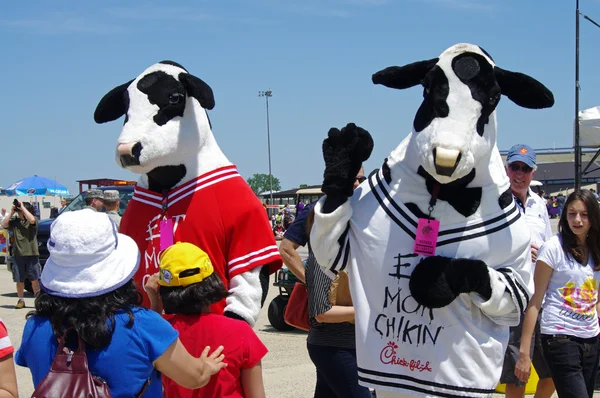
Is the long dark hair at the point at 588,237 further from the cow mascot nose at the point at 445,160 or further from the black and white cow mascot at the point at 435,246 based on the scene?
the cow mascot nose at the point at 445,160

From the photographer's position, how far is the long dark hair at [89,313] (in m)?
2.65

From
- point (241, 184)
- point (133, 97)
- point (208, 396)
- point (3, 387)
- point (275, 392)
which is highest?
point (133, 97)

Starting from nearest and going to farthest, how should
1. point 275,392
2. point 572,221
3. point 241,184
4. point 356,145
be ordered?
point 356,145 → point 241,184 → point 572,221 → point 275,392

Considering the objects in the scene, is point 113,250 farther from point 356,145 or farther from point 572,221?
point 572,221

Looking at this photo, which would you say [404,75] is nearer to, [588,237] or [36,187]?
[588,237]

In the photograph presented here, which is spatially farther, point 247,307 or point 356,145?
point 247,307

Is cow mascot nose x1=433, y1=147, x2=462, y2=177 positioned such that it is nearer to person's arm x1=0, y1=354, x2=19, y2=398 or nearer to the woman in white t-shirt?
person's arm x1=0, y1=354, x2=19, y2=398

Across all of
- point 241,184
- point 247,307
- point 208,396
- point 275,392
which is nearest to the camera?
point 208,396

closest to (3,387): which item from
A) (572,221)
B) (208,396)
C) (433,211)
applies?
(208,396)

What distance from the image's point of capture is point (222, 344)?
322cm

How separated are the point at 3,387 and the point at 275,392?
3.94 metres

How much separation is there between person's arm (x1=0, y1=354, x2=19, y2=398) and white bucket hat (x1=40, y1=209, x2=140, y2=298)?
330mm

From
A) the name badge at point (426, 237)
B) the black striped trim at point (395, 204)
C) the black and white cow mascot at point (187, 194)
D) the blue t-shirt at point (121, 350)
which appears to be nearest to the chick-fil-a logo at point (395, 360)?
the name badge at point (426, 237)

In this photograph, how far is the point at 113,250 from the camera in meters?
2.84
